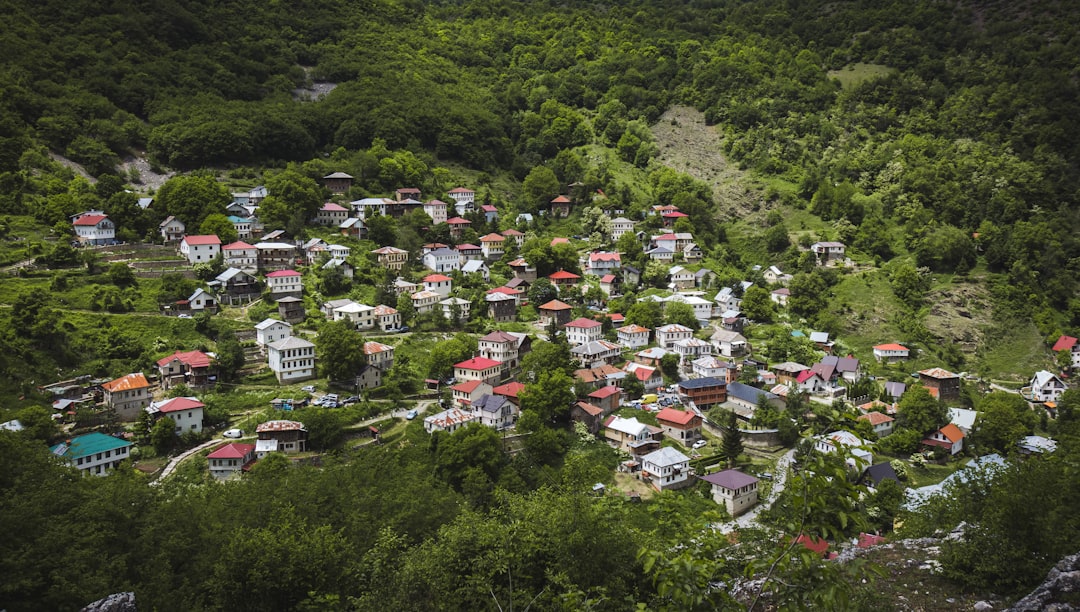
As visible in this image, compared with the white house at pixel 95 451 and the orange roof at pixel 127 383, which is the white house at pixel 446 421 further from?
the orange roof at pixel 127 383

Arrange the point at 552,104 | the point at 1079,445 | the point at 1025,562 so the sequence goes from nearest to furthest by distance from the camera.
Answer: the point at 1025,562
the point at 1079,445
the point at 552,104

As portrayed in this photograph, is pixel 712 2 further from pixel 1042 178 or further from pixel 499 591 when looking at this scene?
pixel 499 591

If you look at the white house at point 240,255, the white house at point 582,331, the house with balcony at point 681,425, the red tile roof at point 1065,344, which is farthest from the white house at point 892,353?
the white house at point 240,255

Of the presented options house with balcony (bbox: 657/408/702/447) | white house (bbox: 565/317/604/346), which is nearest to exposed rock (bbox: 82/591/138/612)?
house with balcony (bbox: 657/408/702/447)

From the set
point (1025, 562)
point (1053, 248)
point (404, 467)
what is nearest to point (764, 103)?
point (1053, 248)

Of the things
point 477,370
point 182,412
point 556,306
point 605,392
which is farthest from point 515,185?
point 182,412

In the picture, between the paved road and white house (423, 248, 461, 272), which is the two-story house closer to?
white house (423, 248, 461, 272)
